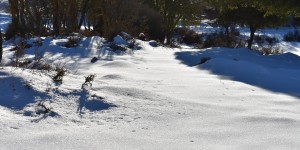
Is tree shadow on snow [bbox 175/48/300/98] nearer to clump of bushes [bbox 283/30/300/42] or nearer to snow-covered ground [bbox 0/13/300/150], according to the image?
snow-covered ground [bbox 0/13/300/150]

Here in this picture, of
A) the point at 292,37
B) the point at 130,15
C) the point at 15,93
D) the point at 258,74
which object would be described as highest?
the point at 130,15

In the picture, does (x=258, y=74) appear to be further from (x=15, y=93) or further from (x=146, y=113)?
(x=15, y=93)

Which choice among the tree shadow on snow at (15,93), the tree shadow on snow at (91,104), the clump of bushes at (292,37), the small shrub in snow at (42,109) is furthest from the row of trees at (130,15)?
the small shrub in snow at (42,109)

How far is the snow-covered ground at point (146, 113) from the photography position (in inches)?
118

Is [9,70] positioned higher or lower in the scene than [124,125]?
higher

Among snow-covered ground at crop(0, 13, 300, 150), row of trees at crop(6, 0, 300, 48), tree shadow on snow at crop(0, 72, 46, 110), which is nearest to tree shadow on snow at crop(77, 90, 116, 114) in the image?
snow-covered ground at crop(0, 13, 300, 150)

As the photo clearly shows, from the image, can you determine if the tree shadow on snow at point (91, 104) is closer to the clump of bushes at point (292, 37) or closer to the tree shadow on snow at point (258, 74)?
the tree shadow on snow at point (258, 74)

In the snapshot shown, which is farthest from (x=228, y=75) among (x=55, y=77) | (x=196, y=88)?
(x=55, y=77)

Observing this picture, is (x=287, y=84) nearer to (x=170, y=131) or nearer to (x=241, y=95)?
(x=241, y=95)

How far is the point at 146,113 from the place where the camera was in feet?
12.6

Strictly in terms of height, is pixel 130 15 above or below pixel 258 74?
above

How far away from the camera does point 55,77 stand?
4500 millimetres

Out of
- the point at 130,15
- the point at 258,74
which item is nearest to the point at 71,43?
the point at 258,74

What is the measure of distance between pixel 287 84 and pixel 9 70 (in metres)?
4.31
